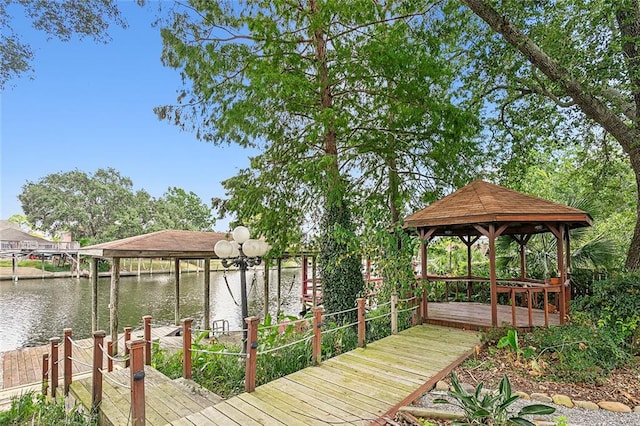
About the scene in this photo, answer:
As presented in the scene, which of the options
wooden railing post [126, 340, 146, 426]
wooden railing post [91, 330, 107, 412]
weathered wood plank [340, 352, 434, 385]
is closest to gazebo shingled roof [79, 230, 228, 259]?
wooden railing post [91, 330, 107, 412]

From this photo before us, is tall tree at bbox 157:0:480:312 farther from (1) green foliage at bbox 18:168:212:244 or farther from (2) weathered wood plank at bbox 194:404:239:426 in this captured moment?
(1) green foliage at bbox 18:168:212:244

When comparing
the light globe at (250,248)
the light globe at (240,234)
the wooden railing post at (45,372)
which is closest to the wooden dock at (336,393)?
the wooden railing post at (45,372)

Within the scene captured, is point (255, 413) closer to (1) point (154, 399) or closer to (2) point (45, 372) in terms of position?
(1) point (154, 399)

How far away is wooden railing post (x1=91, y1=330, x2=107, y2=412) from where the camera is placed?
4.00 meters

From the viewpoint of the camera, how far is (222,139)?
8227 mm

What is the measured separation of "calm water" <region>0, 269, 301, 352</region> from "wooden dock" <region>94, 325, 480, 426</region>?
20.4ft

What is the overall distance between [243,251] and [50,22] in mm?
7060

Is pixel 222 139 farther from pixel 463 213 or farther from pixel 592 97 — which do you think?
pixel 592 97

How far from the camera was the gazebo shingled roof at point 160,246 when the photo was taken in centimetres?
838

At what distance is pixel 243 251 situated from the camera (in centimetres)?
551

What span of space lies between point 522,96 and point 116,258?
11221 mm

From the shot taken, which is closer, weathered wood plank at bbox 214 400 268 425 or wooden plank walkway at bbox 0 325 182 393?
weathered wood plank at bbox 214 400 268 425

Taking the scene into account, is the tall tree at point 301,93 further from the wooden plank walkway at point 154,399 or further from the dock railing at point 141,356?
the wooden plank walkway at point 154,399

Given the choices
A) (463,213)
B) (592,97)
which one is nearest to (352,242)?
(463,213)
